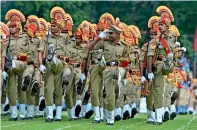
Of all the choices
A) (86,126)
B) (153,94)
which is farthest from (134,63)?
(86,126)

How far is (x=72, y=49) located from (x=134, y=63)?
7.29 ft

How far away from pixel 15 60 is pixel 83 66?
192cm

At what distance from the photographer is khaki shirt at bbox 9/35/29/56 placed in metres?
22.8

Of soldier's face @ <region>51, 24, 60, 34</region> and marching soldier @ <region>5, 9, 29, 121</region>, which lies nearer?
soldier's face @ <region>51, 24, 60, 34</region>

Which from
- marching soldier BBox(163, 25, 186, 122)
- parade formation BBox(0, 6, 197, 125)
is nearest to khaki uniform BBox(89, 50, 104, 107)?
parade formation BBox(0, 6, 197, 125)

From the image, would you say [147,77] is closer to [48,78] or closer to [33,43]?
[48,78]

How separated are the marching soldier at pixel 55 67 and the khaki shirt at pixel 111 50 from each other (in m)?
1.15

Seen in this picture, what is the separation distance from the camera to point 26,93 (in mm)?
23703

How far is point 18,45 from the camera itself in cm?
2289

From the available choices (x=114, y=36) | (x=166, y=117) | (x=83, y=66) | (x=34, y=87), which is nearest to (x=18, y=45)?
(x=34, y=87)

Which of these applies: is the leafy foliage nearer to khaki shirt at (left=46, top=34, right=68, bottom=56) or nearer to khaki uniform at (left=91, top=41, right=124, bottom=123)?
khaki shirt at (left=46, top=34, right=68, bottom=56)

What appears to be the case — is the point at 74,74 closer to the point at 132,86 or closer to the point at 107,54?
the point at 107,54

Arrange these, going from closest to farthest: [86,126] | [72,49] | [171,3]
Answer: [86,126]
[72,49]
[171,3]

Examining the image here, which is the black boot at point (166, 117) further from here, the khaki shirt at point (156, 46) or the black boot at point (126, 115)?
the khaki shirt at point (156, 46)
